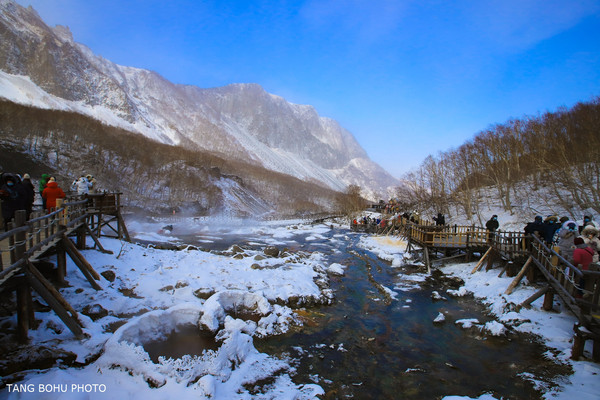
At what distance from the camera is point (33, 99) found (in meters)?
112

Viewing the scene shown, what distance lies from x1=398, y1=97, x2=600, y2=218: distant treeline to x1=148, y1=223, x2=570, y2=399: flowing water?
21126 millimetres

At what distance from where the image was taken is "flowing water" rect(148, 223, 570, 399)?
8.05 meters

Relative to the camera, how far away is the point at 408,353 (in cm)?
980

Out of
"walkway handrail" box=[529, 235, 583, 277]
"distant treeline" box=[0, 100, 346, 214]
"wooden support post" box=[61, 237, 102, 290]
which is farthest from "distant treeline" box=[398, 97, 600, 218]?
"distant treeline" box=[0, 100, 346, 214]

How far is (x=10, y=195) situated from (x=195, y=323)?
267 inches

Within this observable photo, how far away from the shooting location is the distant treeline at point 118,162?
214ft

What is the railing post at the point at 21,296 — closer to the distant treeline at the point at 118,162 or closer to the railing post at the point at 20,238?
the railing post at the point at 20,238

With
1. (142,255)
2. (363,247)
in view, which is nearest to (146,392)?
(142,255)

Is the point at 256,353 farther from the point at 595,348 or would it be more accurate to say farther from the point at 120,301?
the point at 595,348

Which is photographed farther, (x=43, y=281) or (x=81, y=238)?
(x=81, y=238)

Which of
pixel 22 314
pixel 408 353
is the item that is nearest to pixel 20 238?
pixel 22 314

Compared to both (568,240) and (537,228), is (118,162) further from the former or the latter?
(568,240)

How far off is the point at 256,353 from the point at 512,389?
668cm

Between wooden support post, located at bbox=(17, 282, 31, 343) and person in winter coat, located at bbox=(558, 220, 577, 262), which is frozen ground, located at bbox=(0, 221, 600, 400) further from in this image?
person in winter coat, located at bbox=(558, 220, 577, 262)
